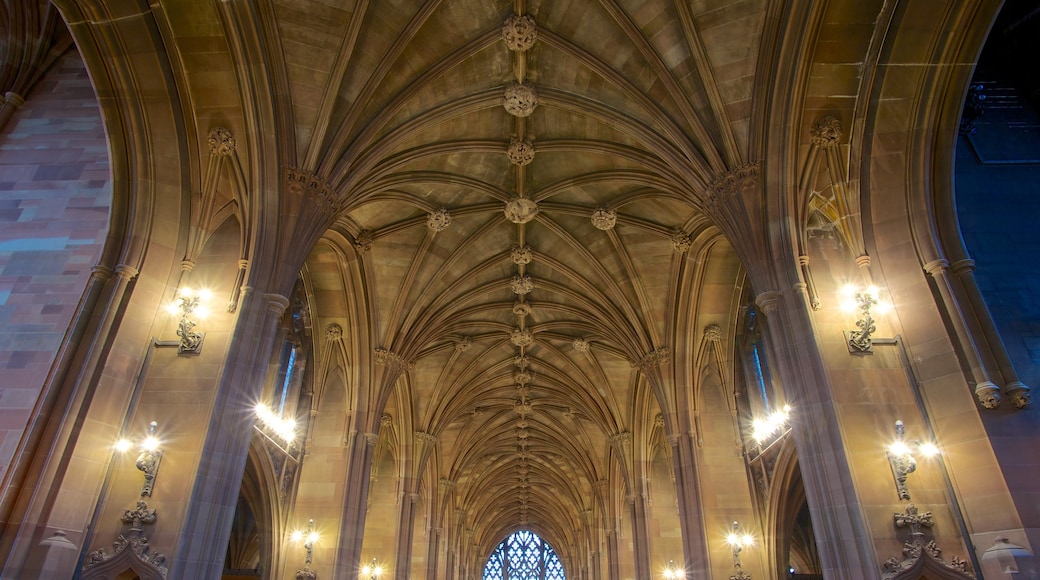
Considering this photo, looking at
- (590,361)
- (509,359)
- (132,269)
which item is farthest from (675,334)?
(132,269)

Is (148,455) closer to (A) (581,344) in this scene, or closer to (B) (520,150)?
(B) (520,150)

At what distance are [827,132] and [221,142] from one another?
11790 mm

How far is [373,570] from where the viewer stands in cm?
2283

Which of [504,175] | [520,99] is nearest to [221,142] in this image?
[520,99]

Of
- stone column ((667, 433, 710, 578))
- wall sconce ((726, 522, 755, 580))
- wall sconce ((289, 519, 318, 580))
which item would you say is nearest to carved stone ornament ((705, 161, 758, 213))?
stone column ((667, 433, 710, 578))

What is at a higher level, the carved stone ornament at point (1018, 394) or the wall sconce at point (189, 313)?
the wall sconce at point (189, 313)

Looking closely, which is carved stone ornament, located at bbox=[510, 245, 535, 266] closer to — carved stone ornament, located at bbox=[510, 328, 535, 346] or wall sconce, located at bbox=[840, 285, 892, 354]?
carved stone ornament, located at bbox=[510, 328, 535, 346]

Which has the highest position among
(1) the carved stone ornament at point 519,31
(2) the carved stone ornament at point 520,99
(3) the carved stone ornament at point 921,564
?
(1) the carved stone ornament at point 519,31

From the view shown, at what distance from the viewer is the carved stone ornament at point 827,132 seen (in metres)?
11.9

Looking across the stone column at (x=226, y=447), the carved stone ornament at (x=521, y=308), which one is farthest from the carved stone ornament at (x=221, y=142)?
the carved stone ornament at (x=521, y=308)

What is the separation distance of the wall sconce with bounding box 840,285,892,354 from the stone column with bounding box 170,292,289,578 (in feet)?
34.0

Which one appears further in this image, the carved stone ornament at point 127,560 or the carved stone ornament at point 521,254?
the carved stone ornament at point 521,254

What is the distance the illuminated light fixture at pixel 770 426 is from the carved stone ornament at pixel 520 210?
348 inches

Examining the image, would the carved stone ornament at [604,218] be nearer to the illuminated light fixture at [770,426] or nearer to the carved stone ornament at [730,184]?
the carved stone ornament at [730,184]
